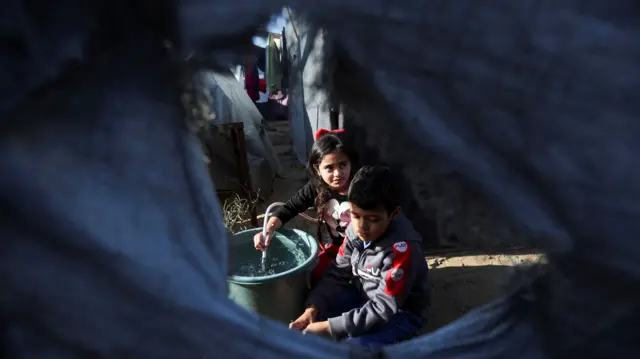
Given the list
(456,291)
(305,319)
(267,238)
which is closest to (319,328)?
(305,319)

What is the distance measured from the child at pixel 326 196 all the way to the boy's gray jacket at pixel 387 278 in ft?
0.48

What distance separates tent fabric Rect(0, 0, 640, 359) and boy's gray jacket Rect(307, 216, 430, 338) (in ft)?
2.54

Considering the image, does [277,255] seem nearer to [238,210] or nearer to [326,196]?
[326,196]

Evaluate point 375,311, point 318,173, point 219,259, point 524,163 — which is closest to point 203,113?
point 219,259

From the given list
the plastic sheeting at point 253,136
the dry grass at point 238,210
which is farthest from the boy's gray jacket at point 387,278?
the plastic sheeting at point 253,136

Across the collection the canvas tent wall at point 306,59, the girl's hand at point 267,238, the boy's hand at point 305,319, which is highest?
the canvas tent wall at point 306,59

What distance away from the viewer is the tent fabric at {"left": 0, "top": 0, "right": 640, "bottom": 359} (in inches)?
12.5

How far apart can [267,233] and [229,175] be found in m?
0.91

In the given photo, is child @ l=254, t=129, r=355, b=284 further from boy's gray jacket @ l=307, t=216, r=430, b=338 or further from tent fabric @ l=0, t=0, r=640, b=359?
tent fabric @ l=0, t=0, r=640, b=359

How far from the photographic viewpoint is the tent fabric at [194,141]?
32 cm

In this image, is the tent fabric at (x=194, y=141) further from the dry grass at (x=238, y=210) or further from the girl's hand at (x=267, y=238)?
the dry grass at (x=238, y=210)

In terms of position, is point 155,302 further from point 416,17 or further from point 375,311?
point 375,311

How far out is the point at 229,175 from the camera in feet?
7.65

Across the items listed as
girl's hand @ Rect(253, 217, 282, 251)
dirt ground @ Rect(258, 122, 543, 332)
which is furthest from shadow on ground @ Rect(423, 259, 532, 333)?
girl's hand @ Rect(253, 217, 282, 251)
